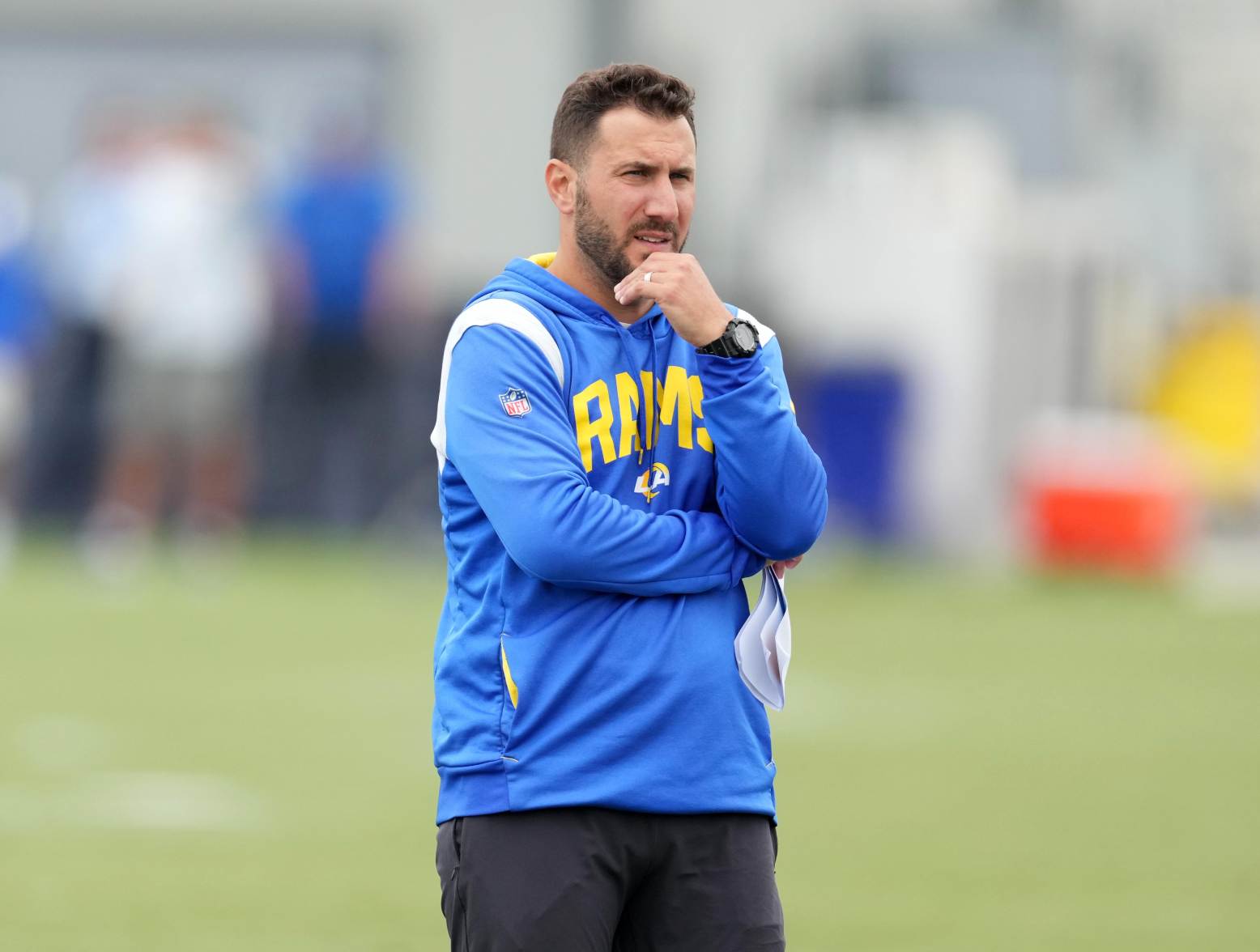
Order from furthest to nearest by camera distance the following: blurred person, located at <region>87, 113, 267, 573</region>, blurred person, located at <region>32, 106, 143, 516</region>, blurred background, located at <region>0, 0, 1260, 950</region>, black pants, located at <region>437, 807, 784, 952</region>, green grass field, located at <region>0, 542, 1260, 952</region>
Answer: blurred person, located at <region>32, 106, 143, 516</region> < blurred person, located at <region>87, 113, 267, 573</region> < blurred background, located at <region>0, 0, 1260, 950</region> < green grass field, located at <region>0, 542, 1260, 952</region> < black pants, located at <region>437, 807, 784, 952</region>

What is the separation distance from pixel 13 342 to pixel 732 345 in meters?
13.9

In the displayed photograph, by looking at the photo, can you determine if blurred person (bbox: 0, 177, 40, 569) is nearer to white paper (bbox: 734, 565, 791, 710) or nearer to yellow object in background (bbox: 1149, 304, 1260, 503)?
yellow object in background (bbox: 1149, 304, 1260, 503)

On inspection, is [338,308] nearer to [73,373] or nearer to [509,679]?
A: [73,373]

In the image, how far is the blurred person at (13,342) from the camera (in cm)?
1664

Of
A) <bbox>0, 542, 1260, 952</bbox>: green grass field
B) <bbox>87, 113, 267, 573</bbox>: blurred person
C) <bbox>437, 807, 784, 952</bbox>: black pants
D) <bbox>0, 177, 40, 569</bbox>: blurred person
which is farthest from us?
<bbox>0, 177, 40, 569</bbox>: blurred person

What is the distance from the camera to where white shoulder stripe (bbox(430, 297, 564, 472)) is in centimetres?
372

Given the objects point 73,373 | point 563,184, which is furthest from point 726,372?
point 73,373

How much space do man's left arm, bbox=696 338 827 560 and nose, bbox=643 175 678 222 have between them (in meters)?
0.23

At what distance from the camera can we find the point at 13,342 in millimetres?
16797

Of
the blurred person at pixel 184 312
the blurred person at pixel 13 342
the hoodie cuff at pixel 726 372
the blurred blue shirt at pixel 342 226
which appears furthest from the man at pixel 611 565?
the blurred person at pixel 13 342

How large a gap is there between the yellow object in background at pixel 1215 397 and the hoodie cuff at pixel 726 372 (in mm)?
18350

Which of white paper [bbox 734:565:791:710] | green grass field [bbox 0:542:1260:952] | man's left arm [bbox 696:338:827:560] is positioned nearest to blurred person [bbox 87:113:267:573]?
green grass field [bbox 0:542:1260:952]

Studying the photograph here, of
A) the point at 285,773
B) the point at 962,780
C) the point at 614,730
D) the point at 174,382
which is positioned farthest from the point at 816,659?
the point at 614,730

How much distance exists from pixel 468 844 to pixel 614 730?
0.28 meters
